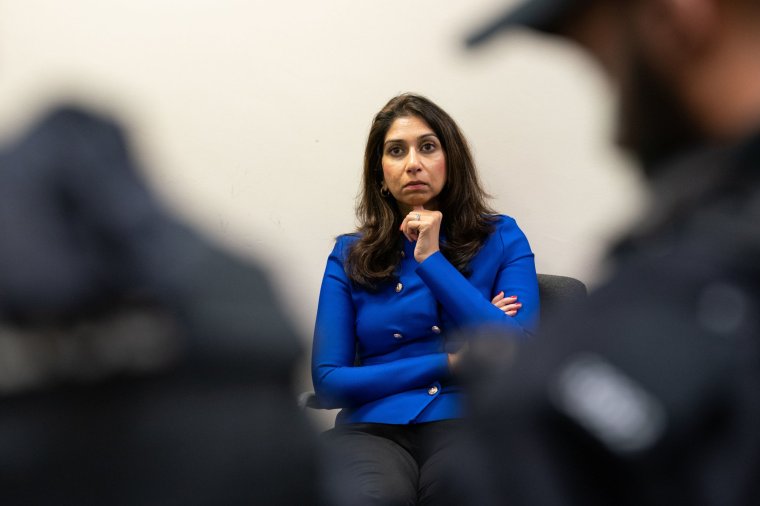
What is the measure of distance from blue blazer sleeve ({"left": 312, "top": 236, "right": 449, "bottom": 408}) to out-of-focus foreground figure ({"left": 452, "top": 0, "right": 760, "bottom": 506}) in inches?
51.2

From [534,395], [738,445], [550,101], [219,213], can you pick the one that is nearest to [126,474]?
[534,395]

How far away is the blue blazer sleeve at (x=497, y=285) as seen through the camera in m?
1.87

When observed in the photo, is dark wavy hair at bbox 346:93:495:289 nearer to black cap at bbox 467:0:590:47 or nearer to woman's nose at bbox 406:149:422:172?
woman's nose at bbox 406:149:422:172

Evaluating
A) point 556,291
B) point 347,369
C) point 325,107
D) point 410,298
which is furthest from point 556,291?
point 325,107

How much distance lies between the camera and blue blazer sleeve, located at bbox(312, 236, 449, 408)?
1.88 meters

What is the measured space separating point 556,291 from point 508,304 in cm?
25

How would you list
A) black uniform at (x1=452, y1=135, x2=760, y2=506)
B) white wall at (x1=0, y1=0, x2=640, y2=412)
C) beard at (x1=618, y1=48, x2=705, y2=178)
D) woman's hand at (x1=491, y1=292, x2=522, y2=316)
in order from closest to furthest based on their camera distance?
1. black uniform at (x1=452, y1=135, x2=760, y2=506)
2. beard at (x1=618, y1=48, x2=705, y2=178)
3. woman's hand at (x1=491, y1=292, x2=522, y2=316)
4. white wall at (x1=0, y1=0, x2=640, y2=412)

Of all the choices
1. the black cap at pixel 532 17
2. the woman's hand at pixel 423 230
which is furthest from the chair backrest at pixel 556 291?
the black cap at pixel 532 17

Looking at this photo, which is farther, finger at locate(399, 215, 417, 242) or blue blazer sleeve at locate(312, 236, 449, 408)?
finger at locate(399, 215, 417, 242)

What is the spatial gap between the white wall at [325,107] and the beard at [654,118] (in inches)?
77.1

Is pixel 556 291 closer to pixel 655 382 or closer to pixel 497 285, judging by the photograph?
pixel 497 285

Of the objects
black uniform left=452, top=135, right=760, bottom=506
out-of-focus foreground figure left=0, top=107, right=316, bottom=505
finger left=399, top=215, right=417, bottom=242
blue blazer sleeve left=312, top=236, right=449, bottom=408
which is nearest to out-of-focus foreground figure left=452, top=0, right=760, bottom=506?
black uniform left=452, top=135, right=760, bottom=506

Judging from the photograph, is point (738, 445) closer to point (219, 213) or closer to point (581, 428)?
point (581, 428)

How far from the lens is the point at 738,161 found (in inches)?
22.1
